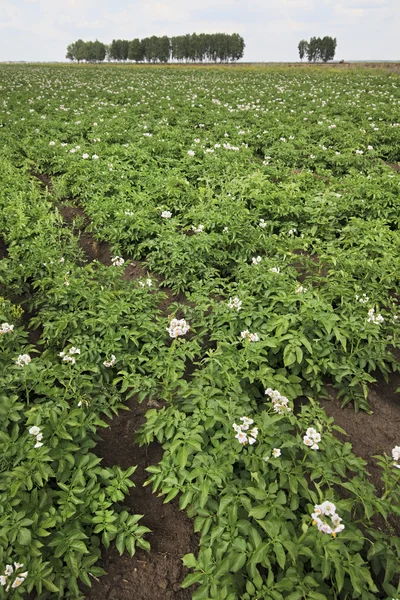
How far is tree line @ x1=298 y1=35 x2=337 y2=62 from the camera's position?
9000 centimetres

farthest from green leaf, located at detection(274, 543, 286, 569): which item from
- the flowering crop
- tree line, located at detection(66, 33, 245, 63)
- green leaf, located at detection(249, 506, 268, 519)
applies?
tree line, located at detection(66, 33, 245, 63)

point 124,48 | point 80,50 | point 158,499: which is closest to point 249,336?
point 158,499

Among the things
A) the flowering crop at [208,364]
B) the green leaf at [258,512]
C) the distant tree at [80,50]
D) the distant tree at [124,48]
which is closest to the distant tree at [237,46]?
the distant tree at [124,48]

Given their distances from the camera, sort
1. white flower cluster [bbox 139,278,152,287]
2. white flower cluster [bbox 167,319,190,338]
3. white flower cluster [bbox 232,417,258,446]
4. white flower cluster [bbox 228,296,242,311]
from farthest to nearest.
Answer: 1. white flower cluster [bbox 139,278,152,287]
2. white flower cluster [bbox 228,296,242,311]
3. white flower cluster [bbox 167,319,190,338]
4. white flower cluster [bbox 232,417,258,446]

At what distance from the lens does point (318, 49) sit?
9175cm

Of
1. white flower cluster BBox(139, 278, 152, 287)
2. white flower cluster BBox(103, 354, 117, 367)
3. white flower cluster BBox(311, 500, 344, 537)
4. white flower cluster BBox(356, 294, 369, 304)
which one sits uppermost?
white flower cluster BBox(139, 278, 152, 287)

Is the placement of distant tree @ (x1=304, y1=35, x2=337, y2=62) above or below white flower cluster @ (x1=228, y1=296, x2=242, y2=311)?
above

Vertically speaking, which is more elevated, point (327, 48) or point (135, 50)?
point (327, 48)

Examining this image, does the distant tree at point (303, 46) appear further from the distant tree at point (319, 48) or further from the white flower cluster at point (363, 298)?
the white flower cluster at point (363, 298)

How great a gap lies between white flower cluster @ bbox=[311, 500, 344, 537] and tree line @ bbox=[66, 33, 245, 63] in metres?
101

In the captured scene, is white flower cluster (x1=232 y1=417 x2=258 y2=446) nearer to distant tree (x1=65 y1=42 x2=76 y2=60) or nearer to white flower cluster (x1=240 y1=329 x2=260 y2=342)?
white flower cluster (x1=240 y1=329 x2=260 y2=342)

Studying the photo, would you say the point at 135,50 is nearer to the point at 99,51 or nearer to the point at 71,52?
the point at 99,51

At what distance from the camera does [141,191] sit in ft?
21.0

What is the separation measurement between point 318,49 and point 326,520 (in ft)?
375
